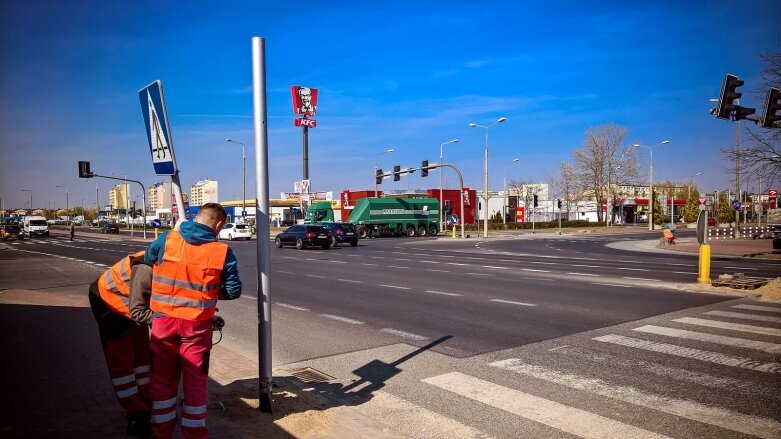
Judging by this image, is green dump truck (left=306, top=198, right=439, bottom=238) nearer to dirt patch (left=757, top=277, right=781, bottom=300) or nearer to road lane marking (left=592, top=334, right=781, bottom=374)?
dirt patch (left=757, top=277, right=781, bottom=300)

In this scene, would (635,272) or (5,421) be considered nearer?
(5,421)

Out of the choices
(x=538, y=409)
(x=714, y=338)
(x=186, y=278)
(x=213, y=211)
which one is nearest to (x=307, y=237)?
(x=714, y=338)

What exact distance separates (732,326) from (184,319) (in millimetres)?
8090

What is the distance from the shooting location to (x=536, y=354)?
6.47m

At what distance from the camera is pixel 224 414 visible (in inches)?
171

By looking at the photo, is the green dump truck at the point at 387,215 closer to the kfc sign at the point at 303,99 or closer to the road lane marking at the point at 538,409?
the kfc sign at the point at 303,99

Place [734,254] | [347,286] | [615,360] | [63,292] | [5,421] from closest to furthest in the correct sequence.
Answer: [5,421]
[615,360]
[63,292]
[347,286]
[734,254]

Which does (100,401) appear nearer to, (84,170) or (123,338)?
(123,338)

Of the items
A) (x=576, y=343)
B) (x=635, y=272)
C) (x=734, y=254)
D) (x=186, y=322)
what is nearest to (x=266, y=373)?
(x=186, y=322)

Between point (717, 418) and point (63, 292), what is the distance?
13463 mm

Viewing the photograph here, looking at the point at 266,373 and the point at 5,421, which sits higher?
the point at 266,373

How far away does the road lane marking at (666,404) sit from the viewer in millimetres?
4195

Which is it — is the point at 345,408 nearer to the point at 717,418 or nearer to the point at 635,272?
the point at 717,418

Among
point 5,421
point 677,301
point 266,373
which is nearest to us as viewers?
point 5,421
